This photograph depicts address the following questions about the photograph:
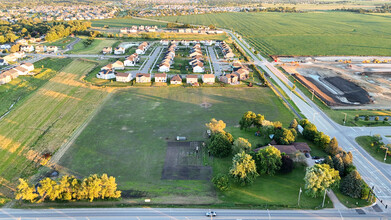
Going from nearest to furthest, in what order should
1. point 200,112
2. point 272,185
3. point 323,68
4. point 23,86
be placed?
point 272,185 → point 200,112 → point 23,86 → point 323,68

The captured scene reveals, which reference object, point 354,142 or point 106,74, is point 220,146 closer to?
point 354,142

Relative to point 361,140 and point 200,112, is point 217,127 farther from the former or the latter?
point 361,140

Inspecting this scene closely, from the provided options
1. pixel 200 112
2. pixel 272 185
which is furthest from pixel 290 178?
pixel 200 112

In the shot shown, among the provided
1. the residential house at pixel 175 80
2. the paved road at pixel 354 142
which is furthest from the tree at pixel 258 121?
the residential house at pixel 175 80

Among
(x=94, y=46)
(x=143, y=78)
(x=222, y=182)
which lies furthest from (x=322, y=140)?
(x=94, y=46)

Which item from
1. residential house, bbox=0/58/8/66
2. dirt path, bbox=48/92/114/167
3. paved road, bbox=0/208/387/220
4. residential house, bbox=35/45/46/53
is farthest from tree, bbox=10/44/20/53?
paved road, bbox=0/208/387/220

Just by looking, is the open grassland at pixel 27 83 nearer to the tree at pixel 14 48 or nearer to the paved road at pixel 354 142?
the tree at pixel 14 48
